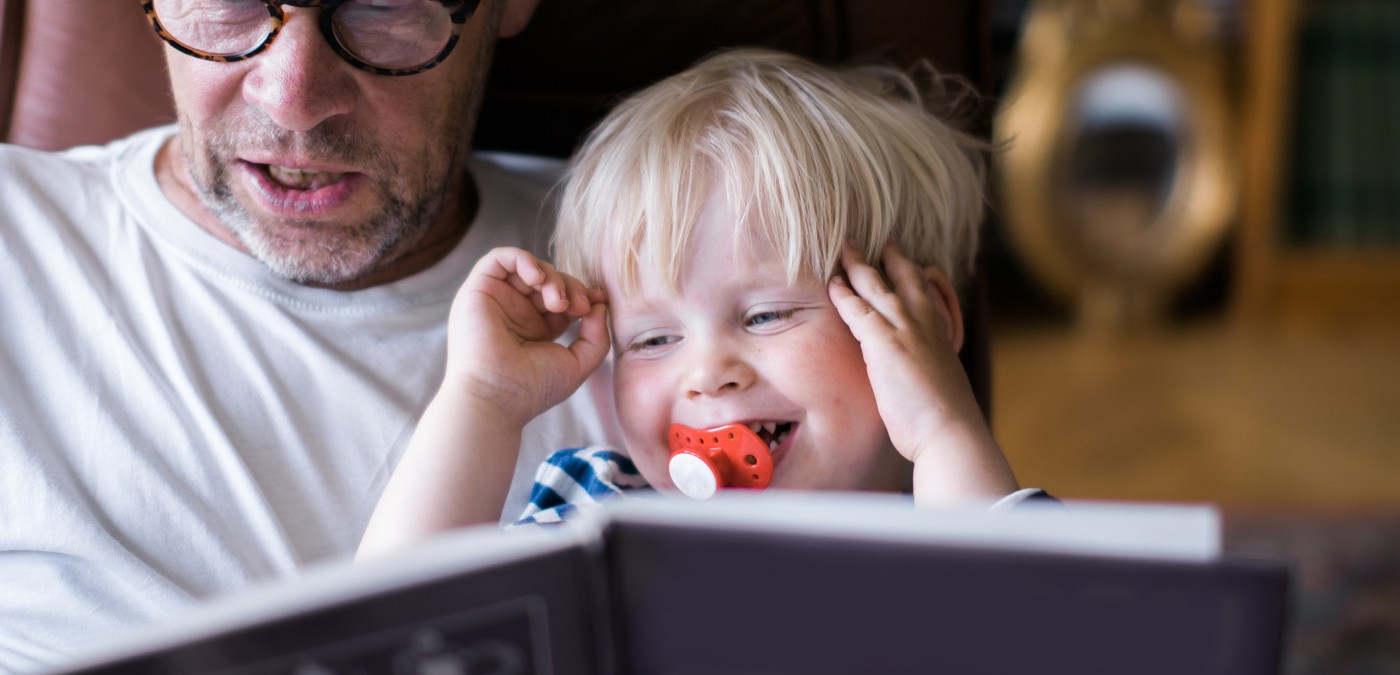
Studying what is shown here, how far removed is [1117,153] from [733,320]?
2554mm

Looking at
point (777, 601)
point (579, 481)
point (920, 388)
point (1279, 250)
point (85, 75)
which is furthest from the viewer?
point (1279, 250)

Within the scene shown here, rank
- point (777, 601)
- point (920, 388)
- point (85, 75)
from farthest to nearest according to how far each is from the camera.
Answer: point (85, 75), point (920, 388), point (777, 601)

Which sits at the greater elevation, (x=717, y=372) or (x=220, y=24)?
(x=220, y=24)

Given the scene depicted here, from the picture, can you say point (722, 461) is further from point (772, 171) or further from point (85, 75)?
point (85, 75)

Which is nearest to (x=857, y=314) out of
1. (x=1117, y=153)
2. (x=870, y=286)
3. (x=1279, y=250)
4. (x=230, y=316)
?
(x=870, y=286)

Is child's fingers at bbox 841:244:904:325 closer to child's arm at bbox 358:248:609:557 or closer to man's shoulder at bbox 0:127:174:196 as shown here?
child's arm at bbox 358:248:609:557

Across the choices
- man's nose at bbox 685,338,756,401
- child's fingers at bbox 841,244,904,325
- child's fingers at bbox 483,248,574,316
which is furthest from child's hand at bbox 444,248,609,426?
child's fingers at bbox 841,244,904,325

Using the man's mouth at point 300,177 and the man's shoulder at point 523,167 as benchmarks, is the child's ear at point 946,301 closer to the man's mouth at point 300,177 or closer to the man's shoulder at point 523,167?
the man's shoulder at point 523,167

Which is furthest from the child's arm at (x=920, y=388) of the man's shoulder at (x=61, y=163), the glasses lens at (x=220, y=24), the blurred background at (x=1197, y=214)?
the blurred background at (x=1197, y=214)

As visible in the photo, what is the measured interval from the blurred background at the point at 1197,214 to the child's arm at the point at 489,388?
77.1 inches

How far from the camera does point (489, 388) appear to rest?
0.98 metres

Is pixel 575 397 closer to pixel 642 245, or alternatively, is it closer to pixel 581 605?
pixel 642 245

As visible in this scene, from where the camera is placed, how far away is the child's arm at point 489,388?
90cm

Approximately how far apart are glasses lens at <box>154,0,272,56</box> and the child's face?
37cm
